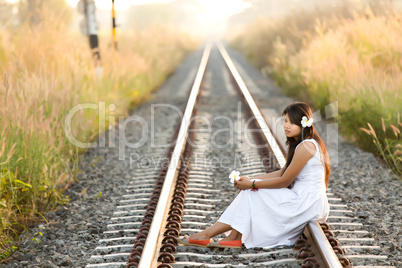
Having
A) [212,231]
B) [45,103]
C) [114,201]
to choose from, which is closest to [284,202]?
[212,231]

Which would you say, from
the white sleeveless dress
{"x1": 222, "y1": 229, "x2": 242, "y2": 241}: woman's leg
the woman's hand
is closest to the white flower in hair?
the white sleeveless dress

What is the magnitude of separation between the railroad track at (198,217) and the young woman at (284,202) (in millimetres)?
82

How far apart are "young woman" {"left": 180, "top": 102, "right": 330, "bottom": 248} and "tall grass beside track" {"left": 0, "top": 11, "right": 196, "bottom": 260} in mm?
1603

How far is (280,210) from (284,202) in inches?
2.8

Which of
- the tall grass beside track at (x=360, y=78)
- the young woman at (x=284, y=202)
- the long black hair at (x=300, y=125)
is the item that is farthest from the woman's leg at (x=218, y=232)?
the tall grass beside track at (x=360, y=78)

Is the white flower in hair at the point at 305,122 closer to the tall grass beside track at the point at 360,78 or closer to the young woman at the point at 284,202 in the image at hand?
the young woman at the point at 284,202

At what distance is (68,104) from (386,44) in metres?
5.82

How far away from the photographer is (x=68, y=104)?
641 centimetres

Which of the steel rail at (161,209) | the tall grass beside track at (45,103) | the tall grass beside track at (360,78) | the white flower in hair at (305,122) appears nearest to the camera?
the steel rail at (161,209)

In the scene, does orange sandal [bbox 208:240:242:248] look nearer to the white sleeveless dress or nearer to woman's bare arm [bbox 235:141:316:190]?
the white sleeveless dress

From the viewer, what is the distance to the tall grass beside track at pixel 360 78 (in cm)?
593

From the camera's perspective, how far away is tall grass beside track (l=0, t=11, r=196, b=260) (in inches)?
165

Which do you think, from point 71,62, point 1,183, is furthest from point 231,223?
point 71,62

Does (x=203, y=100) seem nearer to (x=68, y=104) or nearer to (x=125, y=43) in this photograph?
(x=68, y=104)
